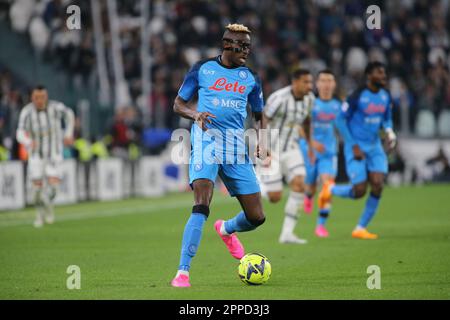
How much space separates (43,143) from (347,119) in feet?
19.3

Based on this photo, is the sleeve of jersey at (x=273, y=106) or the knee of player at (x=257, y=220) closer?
the knee of player at (x=257, y=220)

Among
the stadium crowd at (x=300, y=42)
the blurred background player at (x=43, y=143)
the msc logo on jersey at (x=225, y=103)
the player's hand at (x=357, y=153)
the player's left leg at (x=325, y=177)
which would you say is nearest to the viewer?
the msc logo on jersey at (x=225, y=103)

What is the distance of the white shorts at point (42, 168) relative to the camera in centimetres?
1822

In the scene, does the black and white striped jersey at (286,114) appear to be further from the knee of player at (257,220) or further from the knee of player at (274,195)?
the knee of player at (257,220)

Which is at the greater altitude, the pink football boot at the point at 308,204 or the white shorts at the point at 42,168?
the white shorts at the point at 42,168

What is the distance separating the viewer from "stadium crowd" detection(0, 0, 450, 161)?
29969 millimetres

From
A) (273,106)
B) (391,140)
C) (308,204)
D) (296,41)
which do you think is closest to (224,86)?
(273,106)

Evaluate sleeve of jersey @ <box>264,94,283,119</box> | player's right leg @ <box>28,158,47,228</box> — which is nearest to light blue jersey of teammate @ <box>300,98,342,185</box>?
sleeve of jersey @ <box>264,94,283,119</box>

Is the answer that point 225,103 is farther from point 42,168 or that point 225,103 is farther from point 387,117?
point 42,168

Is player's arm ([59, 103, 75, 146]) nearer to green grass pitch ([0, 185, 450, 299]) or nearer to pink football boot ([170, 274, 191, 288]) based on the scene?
green grass pitch ([0, 185, 450, 299])

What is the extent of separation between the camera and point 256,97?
413 inches

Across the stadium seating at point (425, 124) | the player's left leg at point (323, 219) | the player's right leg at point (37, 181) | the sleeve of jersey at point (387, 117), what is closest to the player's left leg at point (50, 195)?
the player's right leg at point (37, 181)

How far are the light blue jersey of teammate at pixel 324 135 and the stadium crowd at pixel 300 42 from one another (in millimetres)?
11803

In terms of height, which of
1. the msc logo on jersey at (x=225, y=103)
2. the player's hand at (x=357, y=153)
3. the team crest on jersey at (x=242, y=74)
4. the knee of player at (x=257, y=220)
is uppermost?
the team crest on jersey at (x=242, y=74)
